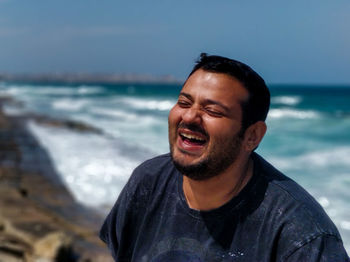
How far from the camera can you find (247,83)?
Answer: 5.51ft

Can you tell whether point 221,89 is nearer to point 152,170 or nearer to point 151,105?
point 152,170

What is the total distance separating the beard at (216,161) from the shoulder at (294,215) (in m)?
0.14

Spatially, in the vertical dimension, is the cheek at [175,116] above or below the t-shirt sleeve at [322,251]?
above

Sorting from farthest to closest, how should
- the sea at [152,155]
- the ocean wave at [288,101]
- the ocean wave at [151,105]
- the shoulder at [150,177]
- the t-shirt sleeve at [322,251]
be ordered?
the ocean wave at [288,101], the ocean wave at [151,105], the sea at [152,155], the shoulder at [150,177], the t-shirt sleeve at [322,251]

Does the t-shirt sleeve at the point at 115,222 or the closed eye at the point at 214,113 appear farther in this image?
the t-shirt sleeve at the point at 115,222

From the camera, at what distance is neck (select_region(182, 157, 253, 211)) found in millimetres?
1717

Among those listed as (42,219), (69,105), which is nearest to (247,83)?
(42,219)

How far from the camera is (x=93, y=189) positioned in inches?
338

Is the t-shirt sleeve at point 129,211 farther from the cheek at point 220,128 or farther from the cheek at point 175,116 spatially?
the cheek at point 220,128

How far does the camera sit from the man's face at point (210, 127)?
1.68 meters

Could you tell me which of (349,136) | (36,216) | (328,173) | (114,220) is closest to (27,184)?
(36,216)

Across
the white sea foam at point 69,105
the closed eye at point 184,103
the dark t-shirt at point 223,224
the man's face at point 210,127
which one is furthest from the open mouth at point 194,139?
the white sea foam at point 69,105

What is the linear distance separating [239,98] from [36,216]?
5210 millimetres

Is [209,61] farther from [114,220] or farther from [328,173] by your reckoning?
[328,173]
